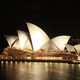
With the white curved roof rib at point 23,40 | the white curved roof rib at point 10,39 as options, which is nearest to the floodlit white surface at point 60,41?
the white curved roof rib at point 23,40

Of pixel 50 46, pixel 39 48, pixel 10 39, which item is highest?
pixel 10 39

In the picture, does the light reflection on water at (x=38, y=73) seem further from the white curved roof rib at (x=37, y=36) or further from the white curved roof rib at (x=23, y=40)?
the white curved roof rib at (x=23, y=40)

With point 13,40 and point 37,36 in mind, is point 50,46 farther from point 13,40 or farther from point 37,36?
point 13,40

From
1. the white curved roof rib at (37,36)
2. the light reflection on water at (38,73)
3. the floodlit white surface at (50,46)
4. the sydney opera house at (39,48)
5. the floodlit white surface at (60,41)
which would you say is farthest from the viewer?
the floodlit white surface at (50,46)

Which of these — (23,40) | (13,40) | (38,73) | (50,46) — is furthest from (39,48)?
(38,73)

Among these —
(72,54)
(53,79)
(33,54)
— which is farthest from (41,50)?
(53,79)

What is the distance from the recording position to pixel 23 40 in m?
101

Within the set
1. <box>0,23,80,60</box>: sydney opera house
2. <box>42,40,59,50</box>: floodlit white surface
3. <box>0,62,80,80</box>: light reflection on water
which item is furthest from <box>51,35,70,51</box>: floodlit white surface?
<box>0,62,80,80</box>: light reflection on water

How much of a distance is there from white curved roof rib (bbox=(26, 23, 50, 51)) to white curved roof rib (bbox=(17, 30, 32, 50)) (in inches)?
120

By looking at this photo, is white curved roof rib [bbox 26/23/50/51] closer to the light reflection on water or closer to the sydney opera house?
the sydney opera house

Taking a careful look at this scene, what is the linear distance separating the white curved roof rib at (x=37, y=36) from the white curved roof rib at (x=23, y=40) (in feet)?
9.99

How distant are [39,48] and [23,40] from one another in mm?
A: 5530

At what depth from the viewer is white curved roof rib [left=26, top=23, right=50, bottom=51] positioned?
3619 inches

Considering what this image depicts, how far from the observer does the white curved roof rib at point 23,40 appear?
9912cm
